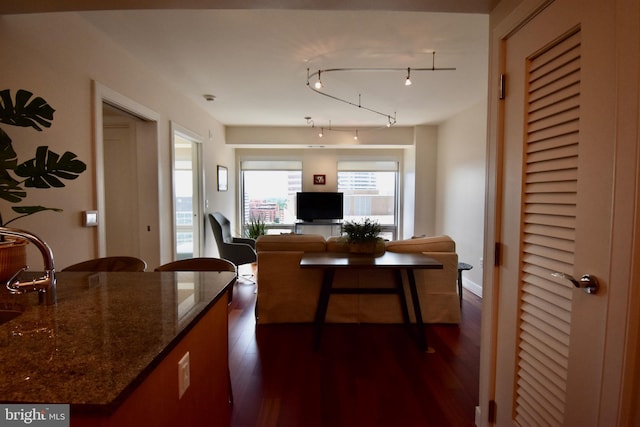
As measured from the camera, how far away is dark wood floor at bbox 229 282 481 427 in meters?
1.73

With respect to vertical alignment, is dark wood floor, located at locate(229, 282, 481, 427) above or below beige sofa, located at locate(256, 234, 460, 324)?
below

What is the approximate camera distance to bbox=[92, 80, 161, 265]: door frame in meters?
2.17

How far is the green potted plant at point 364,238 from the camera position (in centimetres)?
271

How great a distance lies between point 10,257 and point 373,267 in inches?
80.1

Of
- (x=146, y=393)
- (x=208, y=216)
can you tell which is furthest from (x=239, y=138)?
(x=146, y=393)

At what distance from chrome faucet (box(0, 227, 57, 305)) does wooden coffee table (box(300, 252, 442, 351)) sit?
1.54m

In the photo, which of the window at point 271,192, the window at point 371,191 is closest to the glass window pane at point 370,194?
the window at point 371,191

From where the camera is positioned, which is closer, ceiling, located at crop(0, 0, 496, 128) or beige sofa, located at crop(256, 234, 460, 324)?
ceiling, located at crop(0, 0, 496, 128)

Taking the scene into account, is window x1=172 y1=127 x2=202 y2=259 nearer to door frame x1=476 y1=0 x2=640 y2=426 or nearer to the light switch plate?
the light switch plate

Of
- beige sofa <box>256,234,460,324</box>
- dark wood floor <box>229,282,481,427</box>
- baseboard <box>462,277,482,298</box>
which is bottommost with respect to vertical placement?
dark wood floor <box>229,282,481,427</box>

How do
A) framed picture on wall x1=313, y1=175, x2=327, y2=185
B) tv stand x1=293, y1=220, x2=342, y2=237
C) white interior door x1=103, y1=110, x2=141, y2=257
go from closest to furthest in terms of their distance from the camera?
white interior door x1=103, y1=110, x2=141, y2=257, tv stand x1=293, y1=220, x2=342, y2=237, framed picture on wall x1=313, y1=175, x2=327, y2=185

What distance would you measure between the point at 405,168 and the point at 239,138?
10.9ft

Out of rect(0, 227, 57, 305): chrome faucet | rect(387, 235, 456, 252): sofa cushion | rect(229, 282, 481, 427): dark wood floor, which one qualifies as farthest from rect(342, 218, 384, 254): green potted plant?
rect(0, 227, 57, 305): chrome faucet

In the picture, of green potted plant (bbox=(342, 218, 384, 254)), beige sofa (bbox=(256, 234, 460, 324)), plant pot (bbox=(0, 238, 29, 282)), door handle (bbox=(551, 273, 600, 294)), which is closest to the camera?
door handle (bbox=(551, 273, 600, 294))
